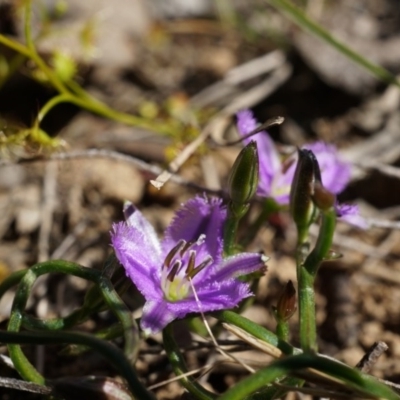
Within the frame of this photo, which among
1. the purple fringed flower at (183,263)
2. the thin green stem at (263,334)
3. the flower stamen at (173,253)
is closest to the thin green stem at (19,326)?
the purple fringed flower at (183,263)

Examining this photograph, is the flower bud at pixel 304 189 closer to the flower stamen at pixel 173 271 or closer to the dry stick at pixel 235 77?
the flower stamen at pixel 173 271

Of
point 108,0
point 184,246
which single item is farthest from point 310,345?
point 108,0

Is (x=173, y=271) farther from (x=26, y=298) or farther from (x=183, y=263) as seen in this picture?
(x=26, y=298)

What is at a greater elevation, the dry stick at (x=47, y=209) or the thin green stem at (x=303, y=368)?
the thin green stem at (x=303, y=368)

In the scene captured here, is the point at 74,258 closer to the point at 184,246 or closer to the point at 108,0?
the point at 184,246

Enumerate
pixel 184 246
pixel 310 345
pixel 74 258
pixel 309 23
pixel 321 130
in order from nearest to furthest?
pixel 310 345, pixel 184 246, pixel 74 258, pixel 309 23, pixel 321 130

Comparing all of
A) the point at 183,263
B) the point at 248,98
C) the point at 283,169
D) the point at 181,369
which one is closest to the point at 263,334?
the point at 181,369
